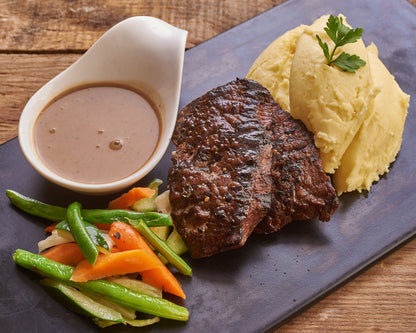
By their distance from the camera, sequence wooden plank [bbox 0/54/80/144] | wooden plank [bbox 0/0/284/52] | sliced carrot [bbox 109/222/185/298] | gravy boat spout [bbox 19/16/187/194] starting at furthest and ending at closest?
wooden plank [bbox 0/0/284/52] → wooden plank [bbox 0/54/80/144] → gravy boat spout [bbox 19/16/187/194] → sliced carrot [bbox 109/222/185/298]

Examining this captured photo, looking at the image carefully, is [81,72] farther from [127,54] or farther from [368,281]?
[368,281]

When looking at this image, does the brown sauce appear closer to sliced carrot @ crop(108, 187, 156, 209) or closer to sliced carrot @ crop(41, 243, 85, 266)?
sliced carrot @ crop(108, 187, 156, 209)

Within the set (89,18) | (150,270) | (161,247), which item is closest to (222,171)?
(161,247)

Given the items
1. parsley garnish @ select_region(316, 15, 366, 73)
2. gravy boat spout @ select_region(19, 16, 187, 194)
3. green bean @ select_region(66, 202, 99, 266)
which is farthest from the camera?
gravy boat spout @ select_region(19, 16, 187, 194)

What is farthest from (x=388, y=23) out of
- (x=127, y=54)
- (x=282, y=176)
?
(x=127, y=54)

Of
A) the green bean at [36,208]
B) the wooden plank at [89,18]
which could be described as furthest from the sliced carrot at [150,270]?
the wooden plank at [89,18]

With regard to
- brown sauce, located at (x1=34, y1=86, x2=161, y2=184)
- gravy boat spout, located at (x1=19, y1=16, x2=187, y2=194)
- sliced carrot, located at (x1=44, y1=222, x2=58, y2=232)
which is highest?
gravy boat spout, located at (x1=19, y1=16, x2=187, y2=194)

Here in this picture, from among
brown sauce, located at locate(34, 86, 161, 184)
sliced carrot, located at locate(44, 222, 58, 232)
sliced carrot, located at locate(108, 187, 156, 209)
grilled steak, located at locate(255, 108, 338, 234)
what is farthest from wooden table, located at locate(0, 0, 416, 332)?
sliced carrot, located at locate(108, 187, 156, 209)

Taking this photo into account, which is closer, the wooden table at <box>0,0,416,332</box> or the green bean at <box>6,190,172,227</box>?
the green bean at <box>6,190,172,227</box>

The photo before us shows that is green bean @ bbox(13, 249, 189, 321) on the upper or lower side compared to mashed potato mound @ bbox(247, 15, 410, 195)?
lower
